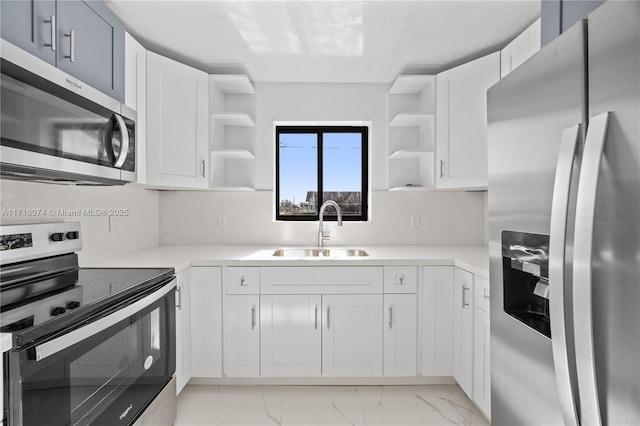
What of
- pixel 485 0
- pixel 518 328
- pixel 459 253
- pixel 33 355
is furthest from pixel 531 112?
pixel 459 253

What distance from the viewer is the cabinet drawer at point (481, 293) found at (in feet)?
5.99

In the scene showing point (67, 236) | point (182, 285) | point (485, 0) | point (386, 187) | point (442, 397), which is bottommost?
point (442, 397)

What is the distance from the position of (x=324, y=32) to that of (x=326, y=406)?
2175 mm

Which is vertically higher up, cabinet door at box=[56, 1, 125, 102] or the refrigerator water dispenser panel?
cabinet door at box=[56, 1, 125, 102]

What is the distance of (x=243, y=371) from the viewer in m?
2.24

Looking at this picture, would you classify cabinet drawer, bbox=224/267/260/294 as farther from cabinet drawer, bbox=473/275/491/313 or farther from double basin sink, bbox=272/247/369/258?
cabinet drawer, bbox=473/275/491/313

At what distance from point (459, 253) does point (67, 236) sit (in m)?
2.27

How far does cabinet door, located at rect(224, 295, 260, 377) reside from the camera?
2236 mm

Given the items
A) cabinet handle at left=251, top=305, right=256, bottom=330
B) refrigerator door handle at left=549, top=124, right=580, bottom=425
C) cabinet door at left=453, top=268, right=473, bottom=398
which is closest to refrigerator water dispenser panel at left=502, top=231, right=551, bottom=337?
refrigerator door handle at left=549, top=124, right=580, bottom=425

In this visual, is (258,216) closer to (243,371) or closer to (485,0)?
(243,371)

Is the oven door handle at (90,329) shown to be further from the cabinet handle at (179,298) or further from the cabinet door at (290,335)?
the cabinet door at (290,335)

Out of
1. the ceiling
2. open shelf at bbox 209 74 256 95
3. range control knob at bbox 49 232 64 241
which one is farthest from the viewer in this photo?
open shelf at bbox 209 74 256 95

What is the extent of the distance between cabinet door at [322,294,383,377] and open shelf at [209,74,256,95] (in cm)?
164

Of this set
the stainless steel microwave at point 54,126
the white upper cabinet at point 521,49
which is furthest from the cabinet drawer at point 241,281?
the white upper cabinet at point 521,49
